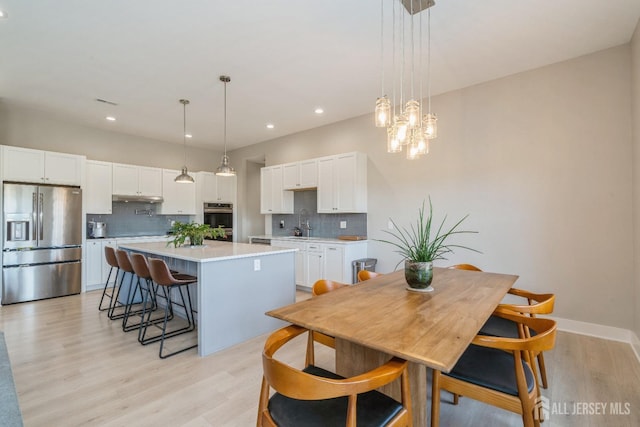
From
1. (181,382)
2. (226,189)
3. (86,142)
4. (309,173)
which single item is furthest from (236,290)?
(86,142)

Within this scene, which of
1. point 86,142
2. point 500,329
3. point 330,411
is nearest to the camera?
point 330,411

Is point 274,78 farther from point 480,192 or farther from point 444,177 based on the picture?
point 480,192

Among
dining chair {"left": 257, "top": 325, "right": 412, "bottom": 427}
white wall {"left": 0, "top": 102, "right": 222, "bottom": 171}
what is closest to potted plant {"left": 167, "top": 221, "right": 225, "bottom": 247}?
dining chair {"left": 257, "top": 325, "right": 412, "bottom": 427}

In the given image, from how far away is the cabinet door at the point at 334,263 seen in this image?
4.51m

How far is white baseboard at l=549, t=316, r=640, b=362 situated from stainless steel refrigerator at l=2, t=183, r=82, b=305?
22.0 feet

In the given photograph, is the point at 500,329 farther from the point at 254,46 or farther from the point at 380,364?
the point at 254,46

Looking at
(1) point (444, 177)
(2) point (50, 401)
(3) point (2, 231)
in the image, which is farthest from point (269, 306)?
(3) point (2, 231)

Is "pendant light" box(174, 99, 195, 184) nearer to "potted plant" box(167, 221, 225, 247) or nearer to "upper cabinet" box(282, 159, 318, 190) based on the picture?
"potted plant" box(167, 221, 225, 247)

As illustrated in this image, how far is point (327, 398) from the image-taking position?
1050 millimetres

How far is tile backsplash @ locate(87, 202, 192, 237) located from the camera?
18.8 feet

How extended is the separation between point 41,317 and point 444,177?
5.42 m

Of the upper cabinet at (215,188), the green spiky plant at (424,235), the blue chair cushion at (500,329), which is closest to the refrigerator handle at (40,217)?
the upper cabinet at (215,188)

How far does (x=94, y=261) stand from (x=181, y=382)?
3926 millimetres

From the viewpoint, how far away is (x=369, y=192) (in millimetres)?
4848
